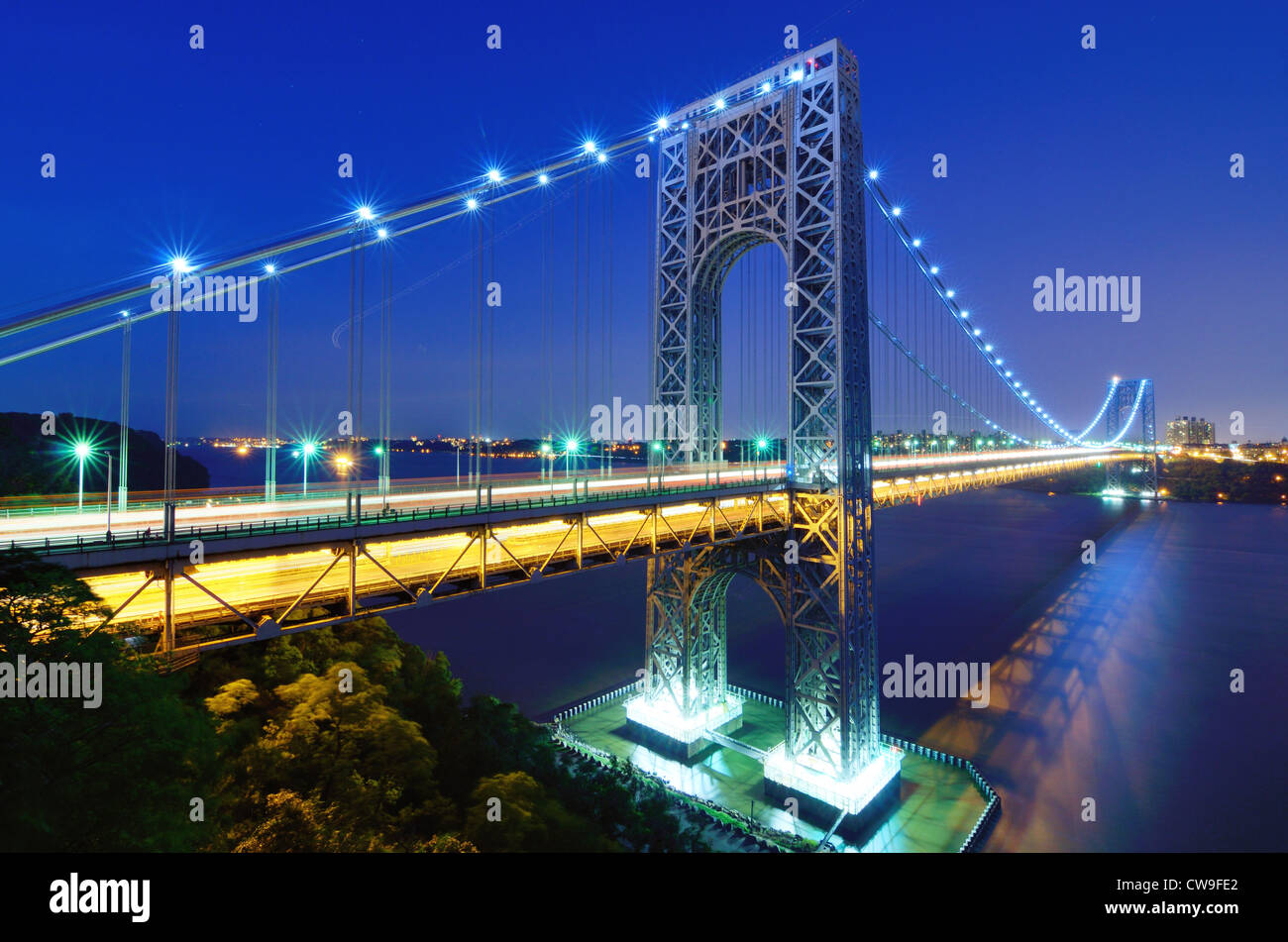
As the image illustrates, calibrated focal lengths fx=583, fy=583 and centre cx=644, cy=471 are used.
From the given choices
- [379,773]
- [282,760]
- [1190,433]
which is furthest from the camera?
[1190,433]

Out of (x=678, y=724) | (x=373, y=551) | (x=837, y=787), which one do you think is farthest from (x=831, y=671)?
(x=373, y=551)

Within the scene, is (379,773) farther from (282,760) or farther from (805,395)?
(805,395)

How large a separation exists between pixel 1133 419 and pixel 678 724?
151808 mm

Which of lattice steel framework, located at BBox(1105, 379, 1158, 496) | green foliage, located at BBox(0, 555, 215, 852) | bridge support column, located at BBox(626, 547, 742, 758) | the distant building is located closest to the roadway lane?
green foliage, located at BBox(0, 555, 215, 852)

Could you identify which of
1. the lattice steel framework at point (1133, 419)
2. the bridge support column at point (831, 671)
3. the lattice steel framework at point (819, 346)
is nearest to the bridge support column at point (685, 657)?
the lattice steel framework at point (819, 346)

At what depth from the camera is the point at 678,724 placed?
21.5 metres

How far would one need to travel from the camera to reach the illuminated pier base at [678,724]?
21.3 m

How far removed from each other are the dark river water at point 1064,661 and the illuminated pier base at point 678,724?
5.04 meters

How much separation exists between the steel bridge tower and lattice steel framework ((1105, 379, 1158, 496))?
111978 millimetres

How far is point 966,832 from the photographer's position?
17641mm

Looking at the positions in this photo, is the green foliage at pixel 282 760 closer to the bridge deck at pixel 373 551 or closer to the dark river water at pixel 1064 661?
the bridge deck at pixel 373 551

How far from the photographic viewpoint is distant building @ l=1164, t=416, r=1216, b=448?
7037 inches

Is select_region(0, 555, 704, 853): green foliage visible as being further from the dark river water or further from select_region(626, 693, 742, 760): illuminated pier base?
the dark river water
